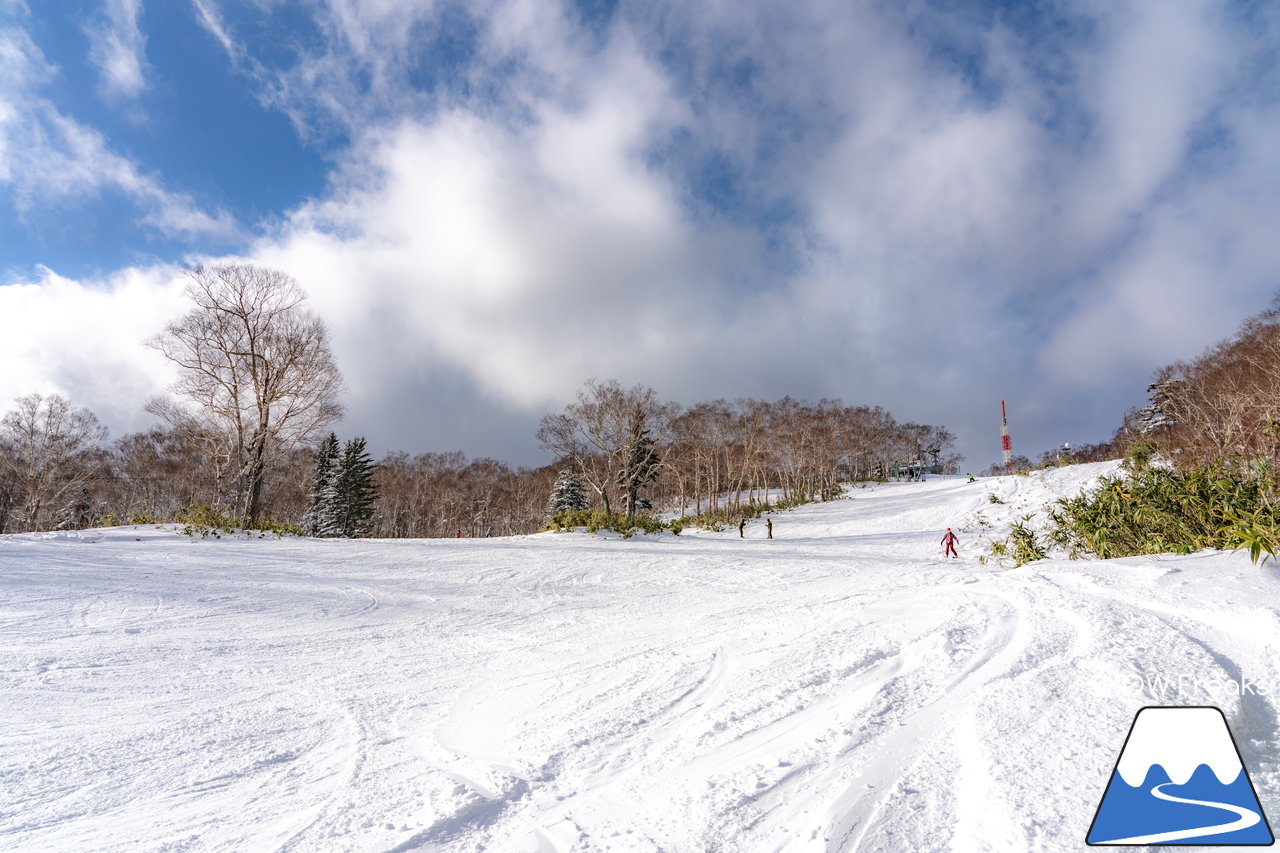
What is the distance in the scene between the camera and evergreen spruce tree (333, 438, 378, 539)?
1650 inches

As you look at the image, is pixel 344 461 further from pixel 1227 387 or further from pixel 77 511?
pixel 1227 387

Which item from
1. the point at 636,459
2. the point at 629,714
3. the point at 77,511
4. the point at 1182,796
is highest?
the point at 636,459

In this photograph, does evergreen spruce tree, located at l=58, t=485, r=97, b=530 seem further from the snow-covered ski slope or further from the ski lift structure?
the ski lift structure

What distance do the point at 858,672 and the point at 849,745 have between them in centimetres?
114

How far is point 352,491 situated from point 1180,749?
4766 centimetres

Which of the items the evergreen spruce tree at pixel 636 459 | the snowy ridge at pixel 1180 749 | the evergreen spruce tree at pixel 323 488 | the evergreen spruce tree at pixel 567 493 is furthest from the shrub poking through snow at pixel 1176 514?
the evergreen spruce tree at pixel 323 488

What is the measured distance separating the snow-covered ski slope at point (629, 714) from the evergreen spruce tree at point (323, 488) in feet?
129

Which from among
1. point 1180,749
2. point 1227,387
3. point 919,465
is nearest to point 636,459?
point 1227,387

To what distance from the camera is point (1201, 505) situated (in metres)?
6.37

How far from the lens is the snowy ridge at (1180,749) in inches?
72.0

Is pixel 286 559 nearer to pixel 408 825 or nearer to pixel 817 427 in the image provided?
pixel 408 825

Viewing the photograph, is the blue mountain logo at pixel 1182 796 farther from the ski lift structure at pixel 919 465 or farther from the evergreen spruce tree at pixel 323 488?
the ski lift structure at pixel 919 465

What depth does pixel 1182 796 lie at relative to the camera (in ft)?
5.70

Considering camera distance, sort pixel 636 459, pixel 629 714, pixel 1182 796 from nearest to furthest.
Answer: pixel 1182 796 < pixel 629 714 < pixel 636 459
